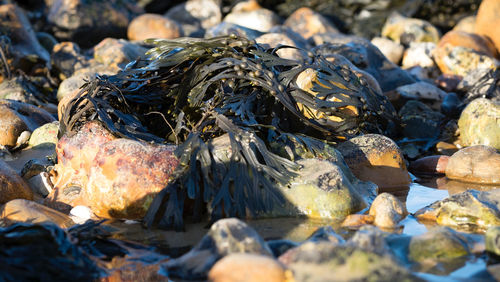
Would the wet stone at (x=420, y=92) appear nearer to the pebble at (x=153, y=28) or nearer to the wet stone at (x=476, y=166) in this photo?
the wet stone at (x=476, y=166)

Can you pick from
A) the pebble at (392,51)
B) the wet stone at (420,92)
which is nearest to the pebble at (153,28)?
the pebble at (392,51)

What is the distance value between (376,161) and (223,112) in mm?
1298

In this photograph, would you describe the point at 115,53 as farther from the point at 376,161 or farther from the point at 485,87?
the point at 485,87

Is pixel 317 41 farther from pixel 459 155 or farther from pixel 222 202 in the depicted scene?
pixel 222 202

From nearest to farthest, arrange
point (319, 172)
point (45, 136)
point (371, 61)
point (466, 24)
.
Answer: point (319, 172) < point (45, 136) < point (371, 61) < point (466, 24)

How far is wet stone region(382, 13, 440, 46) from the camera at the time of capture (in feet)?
37.3

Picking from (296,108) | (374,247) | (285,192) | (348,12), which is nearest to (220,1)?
(348,12)

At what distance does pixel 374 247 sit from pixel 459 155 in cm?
234

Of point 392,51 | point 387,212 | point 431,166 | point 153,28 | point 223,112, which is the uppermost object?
point 223,112

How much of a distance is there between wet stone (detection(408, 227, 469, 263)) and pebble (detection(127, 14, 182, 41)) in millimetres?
9241

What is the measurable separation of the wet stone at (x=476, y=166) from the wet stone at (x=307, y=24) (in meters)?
7.80

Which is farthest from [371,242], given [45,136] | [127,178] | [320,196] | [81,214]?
[45,136]

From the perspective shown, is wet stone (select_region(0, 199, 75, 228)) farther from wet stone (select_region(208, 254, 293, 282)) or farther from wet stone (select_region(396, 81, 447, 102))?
wet stone (select_region(396, 81, 447, 102))

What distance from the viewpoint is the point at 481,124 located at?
16.9 feet
